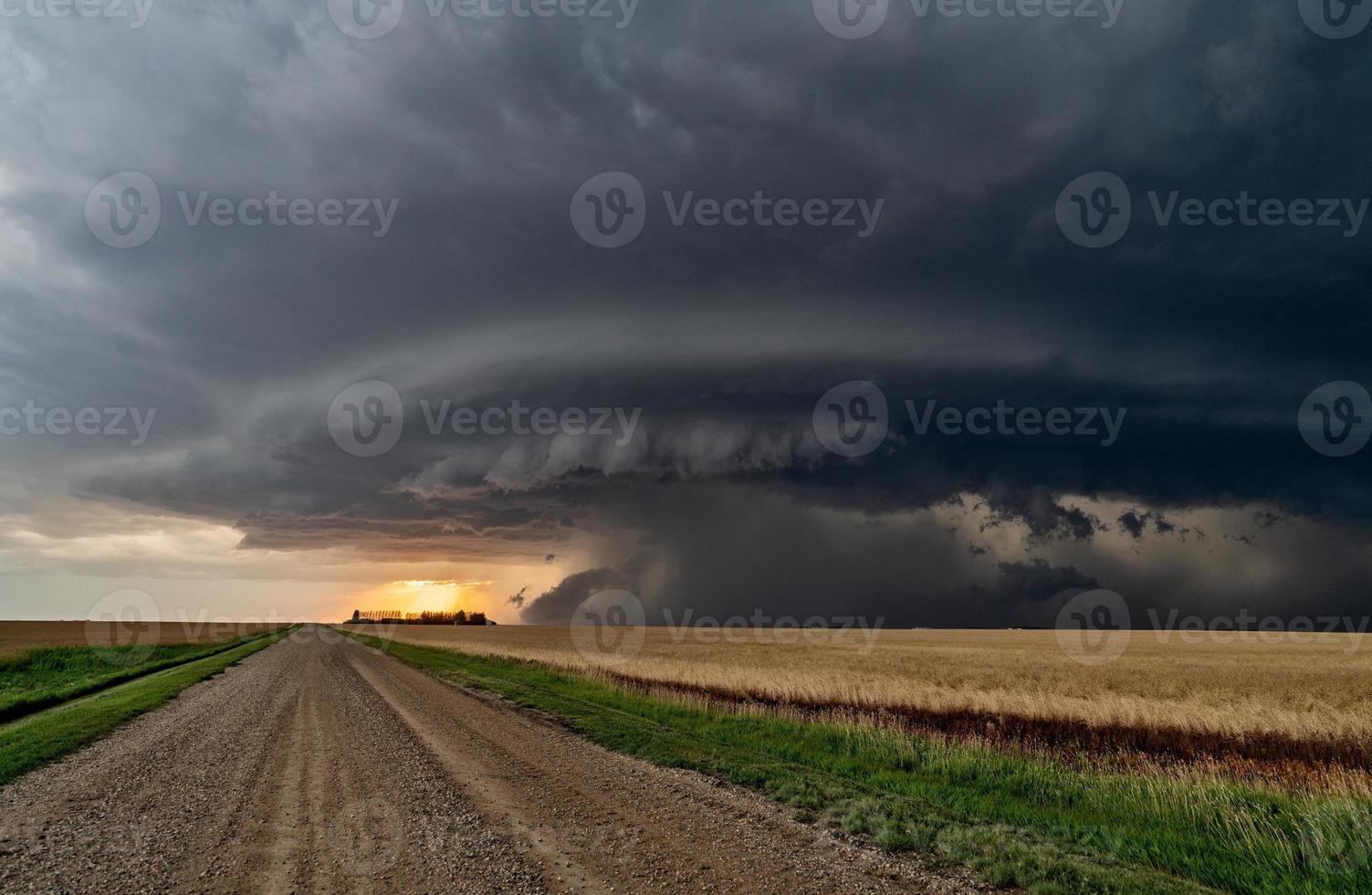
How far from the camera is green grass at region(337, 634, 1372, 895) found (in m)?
9.88

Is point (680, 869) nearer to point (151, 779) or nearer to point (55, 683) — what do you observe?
point (151, 779)

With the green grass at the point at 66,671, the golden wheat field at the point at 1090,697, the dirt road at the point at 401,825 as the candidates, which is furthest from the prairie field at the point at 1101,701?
the green grass at the point at 66,671

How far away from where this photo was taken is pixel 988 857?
10078mm

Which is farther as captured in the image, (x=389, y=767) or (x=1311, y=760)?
(x=1311, y=760)

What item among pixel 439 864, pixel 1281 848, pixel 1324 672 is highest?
pixel 439 864

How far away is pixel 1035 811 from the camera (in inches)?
510

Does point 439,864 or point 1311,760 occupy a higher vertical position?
point 439,864

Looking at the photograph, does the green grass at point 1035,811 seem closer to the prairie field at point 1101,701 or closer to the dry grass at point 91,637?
the prairie field at point 1101,701

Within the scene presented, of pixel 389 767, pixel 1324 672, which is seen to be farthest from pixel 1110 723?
pixel 1324 672

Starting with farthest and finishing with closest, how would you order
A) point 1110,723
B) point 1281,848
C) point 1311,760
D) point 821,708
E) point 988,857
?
point 821,708, point 1110,723, point 1311,760, point 1281,848, point 988,857

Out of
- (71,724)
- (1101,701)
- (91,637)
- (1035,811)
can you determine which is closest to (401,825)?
(1035,811)

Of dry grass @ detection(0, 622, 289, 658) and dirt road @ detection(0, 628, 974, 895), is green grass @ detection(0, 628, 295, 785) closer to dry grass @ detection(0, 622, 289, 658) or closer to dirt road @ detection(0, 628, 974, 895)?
dirt road @ detection(0, 628, 974, 895)

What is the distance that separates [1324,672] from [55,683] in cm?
8629

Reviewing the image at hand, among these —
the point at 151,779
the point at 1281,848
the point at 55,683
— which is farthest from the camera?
the point at 55,683
